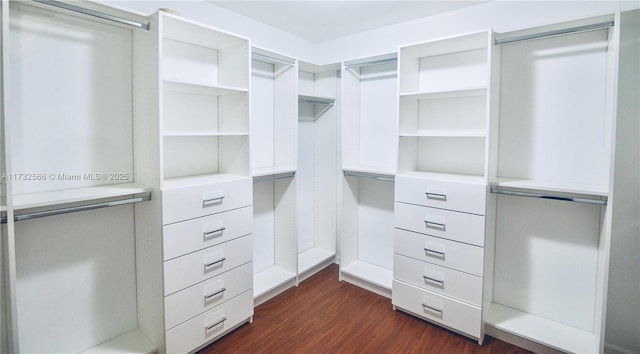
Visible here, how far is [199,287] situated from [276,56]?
1814 mm

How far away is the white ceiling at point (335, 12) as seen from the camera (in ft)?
8.28

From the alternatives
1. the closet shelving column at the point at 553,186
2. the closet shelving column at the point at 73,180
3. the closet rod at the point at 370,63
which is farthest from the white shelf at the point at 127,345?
the closet rod at the point at 370,63

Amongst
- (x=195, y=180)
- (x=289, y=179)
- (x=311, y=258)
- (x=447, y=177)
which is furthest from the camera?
(x=311, y=258)

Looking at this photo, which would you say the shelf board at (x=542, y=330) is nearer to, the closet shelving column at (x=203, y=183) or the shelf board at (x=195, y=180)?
the closet shelving column at (x=203, y=183)

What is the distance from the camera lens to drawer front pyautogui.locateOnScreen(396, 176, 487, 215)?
7.07 feet

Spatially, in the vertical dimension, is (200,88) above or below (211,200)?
above

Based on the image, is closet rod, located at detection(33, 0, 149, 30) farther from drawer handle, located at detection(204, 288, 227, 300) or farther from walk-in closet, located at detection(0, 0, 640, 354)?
drawer handle, located at detection(204, 288, 227, 300)

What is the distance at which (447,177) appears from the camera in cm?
242

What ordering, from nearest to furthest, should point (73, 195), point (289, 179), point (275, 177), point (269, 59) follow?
point (73, 195), point (269, 59), point (275, 177), point (289, 179)

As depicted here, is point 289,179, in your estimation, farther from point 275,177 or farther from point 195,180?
point 195,180

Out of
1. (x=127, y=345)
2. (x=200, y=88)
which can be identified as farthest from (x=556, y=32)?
(x=127, y=345)

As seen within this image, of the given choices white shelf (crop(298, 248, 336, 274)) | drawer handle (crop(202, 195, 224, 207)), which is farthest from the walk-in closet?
white shelf (crop(298, 248, 336, 274))

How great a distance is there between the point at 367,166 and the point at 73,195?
222 centimetres

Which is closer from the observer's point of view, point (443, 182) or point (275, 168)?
point (443, 182)
